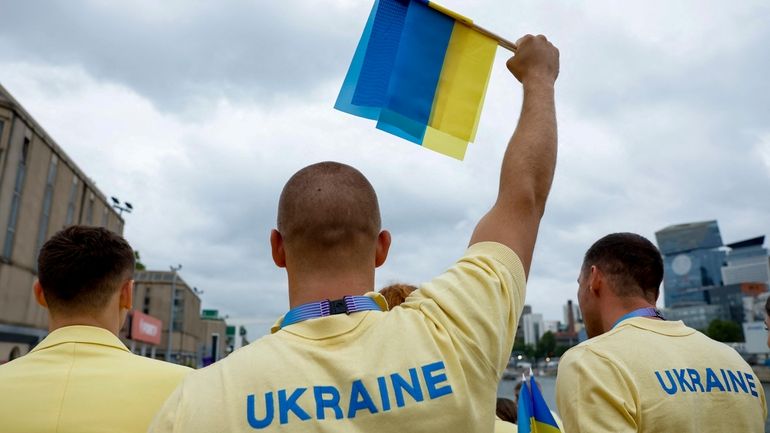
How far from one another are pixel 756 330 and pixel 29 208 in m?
86.6

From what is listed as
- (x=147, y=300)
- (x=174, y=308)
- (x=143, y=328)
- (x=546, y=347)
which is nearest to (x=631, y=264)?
(x=143, y=328)

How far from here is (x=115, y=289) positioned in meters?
2.58

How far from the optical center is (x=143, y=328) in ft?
140

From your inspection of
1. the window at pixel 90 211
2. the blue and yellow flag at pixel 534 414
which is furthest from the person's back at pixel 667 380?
the window at pixel 90 211

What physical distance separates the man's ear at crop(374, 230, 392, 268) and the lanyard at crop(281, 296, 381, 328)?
9.2 inches

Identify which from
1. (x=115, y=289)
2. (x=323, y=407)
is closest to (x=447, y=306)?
(x=323, y=407)

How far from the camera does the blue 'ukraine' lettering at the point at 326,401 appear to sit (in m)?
1.37

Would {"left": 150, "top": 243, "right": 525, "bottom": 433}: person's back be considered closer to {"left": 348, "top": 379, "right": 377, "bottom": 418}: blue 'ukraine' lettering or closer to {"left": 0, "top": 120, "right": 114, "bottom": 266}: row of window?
{"left": 348, "top": 379, "right": 377, "bottom": 418}: blue 'ukraine' lettering

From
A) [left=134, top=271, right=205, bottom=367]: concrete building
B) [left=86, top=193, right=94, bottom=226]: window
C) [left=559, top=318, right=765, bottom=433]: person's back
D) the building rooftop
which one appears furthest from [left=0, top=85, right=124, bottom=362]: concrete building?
the building rooftop

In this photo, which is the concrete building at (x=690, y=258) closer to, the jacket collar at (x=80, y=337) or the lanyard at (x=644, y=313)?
the lanyard at (x=644, y=313)

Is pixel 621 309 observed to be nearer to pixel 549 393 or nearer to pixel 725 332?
pixel 549 393

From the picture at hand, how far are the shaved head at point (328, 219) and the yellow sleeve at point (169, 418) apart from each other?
19.0 inches

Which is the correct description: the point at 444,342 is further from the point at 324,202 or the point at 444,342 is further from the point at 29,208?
the point at 29,208

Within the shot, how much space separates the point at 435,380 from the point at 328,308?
0.34 m
